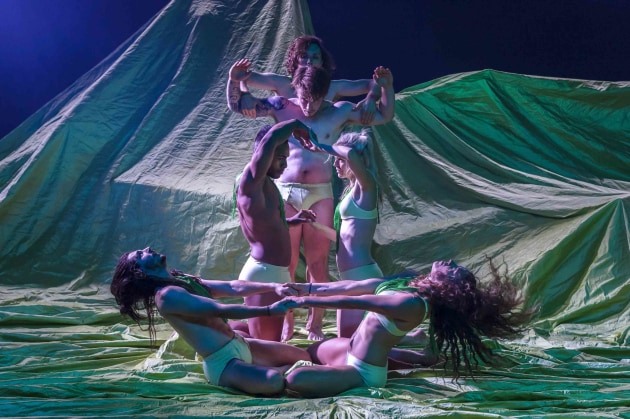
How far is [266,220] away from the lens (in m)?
3.54

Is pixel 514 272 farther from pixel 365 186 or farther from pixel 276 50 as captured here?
pixel 276 50

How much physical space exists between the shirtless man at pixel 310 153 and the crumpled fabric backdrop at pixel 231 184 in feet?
1.56

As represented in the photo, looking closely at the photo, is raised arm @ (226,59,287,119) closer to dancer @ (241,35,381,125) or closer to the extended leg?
dancer @ (241,35,381,125)

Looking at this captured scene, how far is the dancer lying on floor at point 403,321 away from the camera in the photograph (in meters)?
2.88

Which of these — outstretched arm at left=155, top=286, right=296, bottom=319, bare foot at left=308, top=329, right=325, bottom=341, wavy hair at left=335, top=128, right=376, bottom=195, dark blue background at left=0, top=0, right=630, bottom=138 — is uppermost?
dark blue background at left=0, top=0, right=630, bottom=138

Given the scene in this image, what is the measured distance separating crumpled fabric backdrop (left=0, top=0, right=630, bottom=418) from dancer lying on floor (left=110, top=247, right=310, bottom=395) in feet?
2.24

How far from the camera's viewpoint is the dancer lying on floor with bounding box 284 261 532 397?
2875 mm

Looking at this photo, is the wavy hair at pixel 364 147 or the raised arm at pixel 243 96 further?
the raised arm at pixel 243 96

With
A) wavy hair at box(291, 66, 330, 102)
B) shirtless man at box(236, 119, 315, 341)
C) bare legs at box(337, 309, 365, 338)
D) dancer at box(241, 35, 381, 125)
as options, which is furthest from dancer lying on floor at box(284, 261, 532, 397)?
dancer at box(241, 35, 381, 125)

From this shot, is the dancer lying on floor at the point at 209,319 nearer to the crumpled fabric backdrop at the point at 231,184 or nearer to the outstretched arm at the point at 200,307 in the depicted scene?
the outstretched arm at the point at 200,307

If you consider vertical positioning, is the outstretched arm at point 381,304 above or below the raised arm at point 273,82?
below

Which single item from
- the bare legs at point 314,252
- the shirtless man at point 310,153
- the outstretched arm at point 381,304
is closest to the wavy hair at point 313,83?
the shirtless man at point 310,153

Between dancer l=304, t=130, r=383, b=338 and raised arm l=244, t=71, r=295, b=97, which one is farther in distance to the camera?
raised arm l=244, t=71, r=295, b=97

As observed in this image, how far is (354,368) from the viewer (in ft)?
9.67
